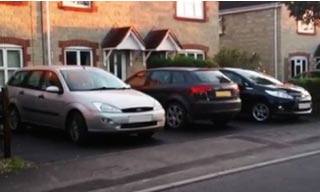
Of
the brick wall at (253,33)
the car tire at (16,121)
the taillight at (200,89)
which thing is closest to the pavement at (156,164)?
the taillight at (200,89)

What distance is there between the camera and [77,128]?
11.4 m

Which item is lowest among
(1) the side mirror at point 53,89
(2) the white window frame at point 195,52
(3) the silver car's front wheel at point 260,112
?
(3) the silver car's front wheel at point 260,112

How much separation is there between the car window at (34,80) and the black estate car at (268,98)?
5800 millimetres

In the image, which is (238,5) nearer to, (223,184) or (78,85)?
(78,85)

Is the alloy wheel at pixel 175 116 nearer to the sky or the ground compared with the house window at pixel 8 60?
nearer to the ground

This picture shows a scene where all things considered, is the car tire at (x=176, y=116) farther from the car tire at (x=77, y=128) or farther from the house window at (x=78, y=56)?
the house window at (x=78, y=56)

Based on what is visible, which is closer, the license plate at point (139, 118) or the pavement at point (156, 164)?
the pavement at point (156, 164)

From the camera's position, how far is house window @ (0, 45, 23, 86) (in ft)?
61.1

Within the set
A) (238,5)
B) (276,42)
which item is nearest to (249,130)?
(276,42)

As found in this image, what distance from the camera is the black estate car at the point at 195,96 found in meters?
13.4

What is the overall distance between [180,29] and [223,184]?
54.5 feet

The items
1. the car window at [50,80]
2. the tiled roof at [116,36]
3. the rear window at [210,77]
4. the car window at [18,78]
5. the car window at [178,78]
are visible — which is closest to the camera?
the car window at [50,80]

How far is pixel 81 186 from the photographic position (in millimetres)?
8242

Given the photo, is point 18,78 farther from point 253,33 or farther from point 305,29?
point 305,29
